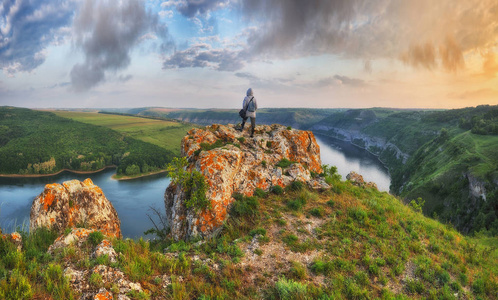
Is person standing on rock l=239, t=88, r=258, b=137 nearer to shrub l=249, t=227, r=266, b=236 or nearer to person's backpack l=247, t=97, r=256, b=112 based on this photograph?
person's backpack l=247, t=97, r=256, b=112

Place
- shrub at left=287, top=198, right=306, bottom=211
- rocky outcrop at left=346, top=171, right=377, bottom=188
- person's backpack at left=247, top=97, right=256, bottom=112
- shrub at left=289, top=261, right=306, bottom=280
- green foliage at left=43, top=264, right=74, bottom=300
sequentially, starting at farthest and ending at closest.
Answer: rocky outcrop at left=346, top=171, right=377, bottom=188 → person's backpack at left=247, top=97, right=256, bottom=112 → shrub at left=287, top=198, right=306, bottom=211 → shrub at left=289, top=261, right=306, bottom=280 → green foliage at left=43, top=264, right=74, bottom=300

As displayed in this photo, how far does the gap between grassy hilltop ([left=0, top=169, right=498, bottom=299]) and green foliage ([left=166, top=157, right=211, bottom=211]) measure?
171 centimetres

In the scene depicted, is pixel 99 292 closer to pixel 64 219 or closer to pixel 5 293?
pixel 5 293

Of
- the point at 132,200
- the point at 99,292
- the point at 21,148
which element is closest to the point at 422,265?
the point at 99,292

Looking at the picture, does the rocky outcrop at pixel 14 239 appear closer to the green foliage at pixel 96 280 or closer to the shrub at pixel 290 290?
the green foliage at pixel 96 280

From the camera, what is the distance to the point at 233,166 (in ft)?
42.0

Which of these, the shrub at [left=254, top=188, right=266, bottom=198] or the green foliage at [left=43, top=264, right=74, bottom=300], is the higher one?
the shrub at [left=254, top=188, right=266, bottom=198]

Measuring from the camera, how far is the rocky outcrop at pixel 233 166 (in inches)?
428

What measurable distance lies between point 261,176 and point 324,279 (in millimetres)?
7084

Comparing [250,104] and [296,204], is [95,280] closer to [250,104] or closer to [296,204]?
[296,204]

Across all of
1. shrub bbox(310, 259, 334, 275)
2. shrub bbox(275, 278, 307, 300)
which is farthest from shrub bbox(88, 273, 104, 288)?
shrub bbox(310, 259, 334, 275)

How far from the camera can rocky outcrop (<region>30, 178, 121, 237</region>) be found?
30.5 ft

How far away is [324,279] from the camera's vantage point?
7066 millimetres

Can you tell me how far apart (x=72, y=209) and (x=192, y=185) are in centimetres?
575
